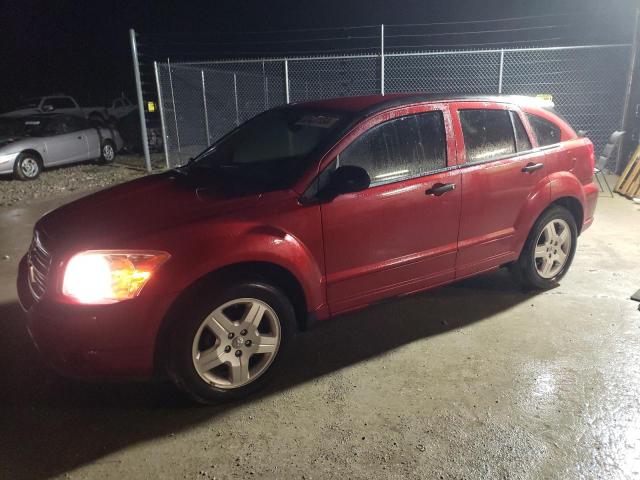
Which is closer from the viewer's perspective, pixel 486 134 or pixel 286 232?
pixel 286 232

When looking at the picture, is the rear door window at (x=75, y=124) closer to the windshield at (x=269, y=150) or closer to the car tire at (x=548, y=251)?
the windshield at (x=269, y=150)

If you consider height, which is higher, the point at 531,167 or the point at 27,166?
the point at 531,167

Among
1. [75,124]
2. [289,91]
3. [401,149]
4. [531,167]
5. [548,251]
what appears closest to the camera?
[401,149]

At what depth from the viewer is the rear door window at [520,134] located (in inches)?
159

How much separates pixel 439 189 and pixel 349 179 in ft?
2.59

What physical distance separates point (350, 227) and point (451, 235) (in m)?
0.88

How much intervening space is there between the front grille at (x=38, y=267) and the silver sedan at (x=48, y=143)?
25.8 ft

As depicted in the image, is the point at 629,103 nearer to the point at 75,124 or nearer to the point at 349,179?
the point at 349,179

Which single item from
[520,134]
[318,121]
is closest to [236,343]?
[318,121]

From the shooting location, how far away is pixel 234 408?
9.61 ft

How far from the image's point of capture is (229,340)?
9.48 ft

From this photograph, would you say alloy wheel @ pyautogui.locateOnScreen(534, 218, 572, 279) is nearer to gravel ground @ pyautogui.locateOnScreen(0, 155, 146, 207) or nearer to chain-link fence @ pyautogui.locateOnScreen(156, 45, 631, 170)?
chain-link fence @ pyautogui.locateOnScreen(156, 45, 631, 170)

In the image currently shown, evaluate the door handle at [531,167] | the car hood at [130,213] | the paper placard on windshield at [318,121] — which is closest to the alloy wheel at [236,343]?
the car hood at [130,213]

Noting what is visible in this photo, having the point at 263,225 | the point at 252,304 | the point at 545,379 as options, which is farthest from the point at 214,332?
the point at 545,379
